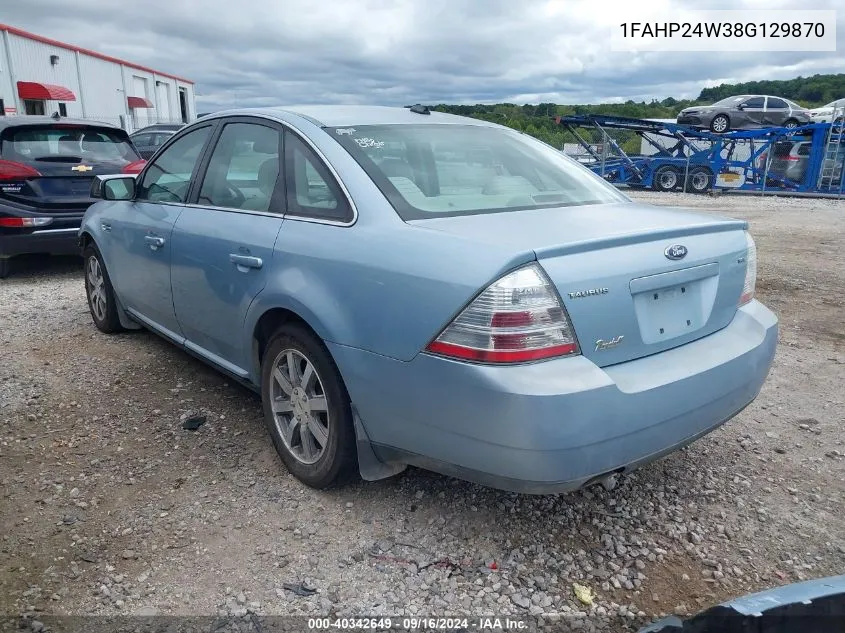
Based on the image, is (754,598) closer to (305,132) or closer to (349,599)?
(349,599)

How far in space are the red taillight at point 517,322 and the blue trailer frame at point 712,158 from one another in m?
19.6

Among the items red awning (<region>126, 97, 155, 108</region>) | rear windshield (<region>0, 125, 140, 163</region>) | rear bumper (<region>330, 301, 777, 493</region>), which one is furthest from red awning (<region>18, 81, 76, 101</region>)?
rear bumper (<region>330, 301, 777, 493</region>)

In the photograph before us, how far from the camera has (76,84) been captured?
35531mm

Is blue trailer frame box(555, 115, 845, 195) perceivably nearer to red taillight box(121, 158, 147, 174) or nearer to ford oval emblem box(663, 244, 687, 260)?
red taillight box(121, 158, 147, 174)

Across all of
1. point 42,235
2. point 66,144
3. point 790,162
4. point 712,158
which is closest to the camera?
point 42,235

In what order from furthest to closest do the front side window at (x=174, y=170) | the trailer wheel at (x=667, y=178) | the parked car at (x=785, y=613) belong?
the trailer wheel at (x=667, y=178), the front side window at (x=174, y=170), the parked car at (x=785, y=613)

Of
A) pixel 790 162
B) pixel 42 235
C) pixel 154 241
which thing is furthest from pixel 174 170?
pixel 790 162

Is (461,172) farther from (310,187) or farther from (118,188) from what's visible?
(118,188)

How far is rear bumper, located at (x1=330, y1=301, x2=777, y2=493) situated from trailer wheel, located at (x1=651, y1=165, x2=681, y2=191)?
A: 1962cm

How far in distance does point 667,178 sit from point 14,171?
60.4 feet

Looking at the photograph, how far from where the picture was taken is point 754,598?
1575 mm

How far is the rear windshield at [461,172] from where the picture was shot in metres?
2.81

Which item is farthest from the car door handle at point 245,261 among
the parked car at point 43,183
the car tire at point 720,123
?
the car tire at point 720,123

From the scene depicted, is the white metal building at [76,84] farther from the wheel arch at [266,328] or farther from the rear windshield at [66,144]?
the wheel arch at [266,328]
